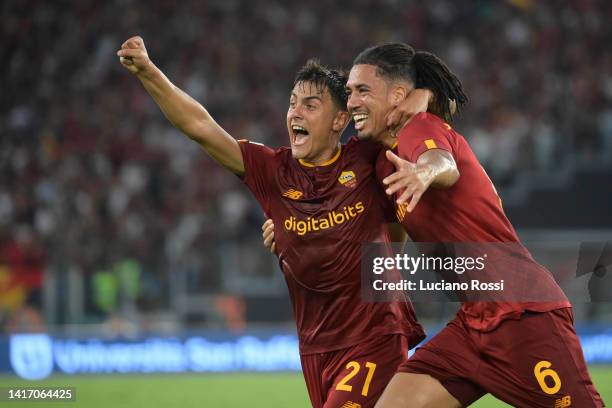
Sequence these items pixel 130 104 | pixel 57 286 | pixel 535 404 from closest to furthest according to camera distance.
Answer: pixel 535 404 < pixel 57 286 < pixel 130 104

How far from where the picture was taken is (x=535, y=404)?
15.8ft

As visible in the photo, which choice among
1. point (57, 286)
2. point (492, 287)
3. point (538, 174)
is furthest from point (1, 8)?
point (492, 287)

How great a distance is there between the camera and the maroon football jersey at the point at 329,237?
18.0ft

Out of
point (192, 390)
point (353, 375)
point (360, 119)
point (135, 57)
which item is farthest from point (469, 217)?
point (192, 390)

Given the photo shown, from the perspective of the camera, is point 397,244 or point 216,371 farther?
point 216,371

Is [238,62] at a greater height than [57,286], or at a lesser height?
greater

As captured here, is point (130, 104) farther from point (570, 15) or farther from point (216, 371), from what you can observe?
point (570, 15)

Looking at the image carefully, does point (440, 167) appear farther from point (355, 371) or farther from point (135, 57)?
point (135, 57)

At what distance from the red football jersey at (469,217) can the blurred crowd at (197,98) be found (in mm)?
9201

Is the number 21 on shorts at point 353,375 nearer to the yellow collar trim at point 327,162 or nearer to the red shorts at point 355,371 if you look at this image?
the red shorts at point 355,371

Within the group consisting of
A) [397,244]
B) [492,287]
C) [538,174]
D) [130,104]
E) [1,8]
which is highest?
[1,8]

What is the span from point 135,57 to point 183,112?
0.40 m

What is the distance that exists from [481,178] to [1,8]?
46.0 ft

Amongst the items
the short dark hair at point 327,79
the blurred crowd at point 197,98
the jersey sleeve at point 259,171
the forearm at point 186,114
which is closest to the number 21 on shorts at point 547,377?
the jersey sleeve at point 259,171
